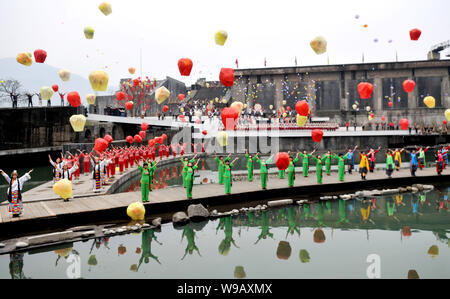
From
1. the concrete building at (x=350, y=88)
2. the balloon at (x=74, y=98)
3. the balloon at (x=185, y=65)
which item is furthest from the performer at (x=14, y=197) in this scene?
the concrete building at (x=350, y=88)

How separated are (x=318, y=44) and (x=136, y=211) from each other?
921 centimetres

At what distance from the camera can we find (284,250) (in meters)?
8.84

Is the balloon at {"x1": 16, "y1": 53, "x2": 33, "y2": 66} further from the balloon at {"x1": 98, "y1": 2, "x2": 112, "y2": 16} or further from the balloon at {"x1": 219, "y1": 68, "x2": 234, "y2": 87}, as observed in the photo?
the balloon at {"x1": 219, "y1": 68, "x2": 234, "y2": 87}

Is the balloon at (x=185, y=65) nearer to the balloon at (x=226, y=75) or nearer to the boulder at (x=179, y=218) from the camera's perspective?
the balloon at (x=226, y=75)

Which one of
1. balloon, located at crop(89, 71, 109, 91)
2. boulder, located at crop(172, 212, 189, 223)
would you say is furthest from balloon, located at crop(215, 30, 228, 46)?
boulder, located at crop(172, 212, 189, 223)

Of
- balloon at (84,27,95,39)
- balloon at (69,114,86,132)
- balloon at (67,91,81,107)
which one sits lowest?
balloon at (69,114,86,132)

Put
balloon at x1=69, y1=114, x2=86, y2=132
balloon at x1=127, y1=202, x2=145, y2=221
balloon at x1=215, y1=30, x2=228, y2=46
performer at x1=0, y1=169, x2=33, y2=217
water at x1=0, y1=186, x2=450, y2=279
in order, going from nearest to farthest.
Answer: water at x1=0, y1=186, x2=450, y2=279, performer at x1=0, y1=169, x2=33, y2=217, balloon at x1=127, y1=202, x2=145, y2=221, balloon at x1=215, y1=30, x2=228, y2=46, balloon at x1=69, y1=114, x2=86, y2=132

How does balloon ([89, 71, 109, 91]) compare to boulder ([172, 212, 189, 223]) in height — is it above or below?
above

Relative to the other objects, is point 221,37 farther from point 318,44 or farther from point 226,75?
point 318,44

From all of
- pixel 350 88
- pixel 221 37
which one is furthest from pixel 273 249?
pixel 350 88

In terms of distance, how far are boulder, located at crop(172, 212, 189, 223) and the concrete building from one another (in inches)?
1230

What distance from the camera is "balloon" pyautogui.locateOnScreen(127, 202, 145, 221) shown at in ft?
33.8

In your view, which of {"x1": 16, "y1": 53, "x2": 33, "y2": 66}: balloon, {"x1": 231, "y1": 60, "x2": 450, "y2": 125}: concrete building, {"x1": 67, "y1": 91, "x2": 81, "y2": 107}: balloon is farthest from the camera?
{"x1": 231, "y1": 60, "x2": 450, "y2": 125}: concrete building

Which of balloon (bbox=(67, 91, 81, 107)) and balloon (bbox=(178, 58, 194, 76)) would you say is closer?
balloon (bbox=(178, 58, 194, 76))
